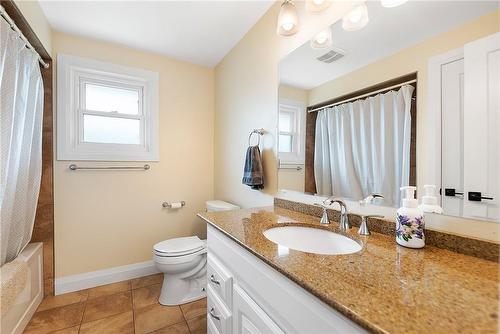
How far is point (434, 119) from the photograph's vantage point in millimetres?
827

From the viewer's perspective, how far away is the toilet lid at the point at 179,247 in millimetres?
1767

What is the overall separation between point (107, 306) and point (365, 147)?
217 cm

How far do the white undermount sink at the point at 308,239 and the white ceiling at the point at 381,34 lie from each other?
2.76 ft

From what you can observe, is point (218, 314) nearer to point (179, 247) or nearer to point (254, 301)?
point (254, 301)

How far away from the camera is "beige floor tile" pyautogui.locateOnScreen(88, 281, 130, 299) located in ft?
6.39

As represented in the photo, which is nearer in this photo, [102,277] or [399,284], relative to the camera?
[399,284]

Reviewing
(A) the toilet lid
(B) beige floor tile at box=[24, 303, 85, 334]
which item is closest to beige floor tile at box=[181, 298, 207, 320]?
(A) the toilet lid

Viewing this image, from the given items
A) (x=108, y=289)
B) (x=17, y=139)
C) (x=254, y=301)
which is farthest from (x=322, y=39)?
(x=108, y=289)

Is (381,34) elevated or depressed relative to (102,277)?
Result: elevated

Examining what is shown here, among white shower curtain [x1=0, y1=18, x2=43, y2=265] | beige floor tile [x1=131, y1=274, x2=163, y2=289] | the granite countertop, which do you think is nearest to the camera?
the granite countertop

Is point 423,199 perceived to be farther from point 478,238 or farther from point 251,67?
point 251,67

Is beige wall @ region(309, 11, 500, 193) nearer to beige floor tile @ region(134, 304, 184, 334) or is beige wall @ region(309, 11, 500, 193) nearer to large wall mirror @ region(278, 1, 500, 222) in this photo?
large wall mirror @ region(278, 1, 500, 222)

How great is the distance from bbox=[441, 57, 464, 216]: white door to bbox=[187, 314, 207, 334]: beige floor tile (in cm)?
159

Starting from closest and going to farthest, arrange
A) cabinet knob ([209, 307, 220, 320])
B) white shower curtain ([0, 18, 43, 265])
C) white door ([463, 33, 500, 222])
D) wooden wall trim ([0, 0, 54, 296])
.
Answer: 1. white door ([463, 33, 500, 222])
2. cabinet knob ([209, 307, 220, 320])
3. white shower curtain ([0, 18, 43, 265])
4. wooden wall trim ([0, 0, 54, 296])
